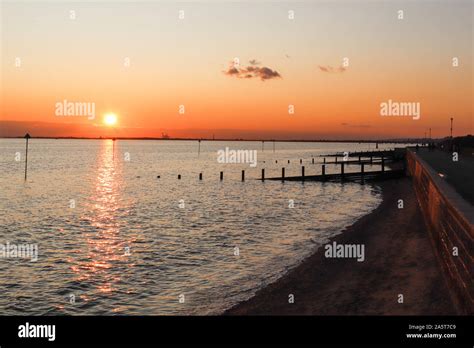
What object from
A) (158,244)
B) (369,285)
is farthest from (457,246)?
(158,244)

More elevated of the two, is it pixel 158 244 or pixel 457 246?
pixel 457 246

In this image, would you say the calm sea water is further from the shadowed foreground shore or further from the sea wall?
the sea wall

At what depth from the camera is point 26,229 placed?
89.1 ft

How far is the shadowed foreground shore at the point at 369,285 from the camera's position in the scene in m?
11.1

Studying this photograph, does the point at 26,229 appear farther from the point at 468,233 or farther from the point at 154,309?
the point at 468,233

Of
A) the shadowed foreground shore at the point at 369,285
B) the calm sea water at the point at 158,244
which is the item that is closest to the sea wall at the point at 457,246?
the shadowed foreground shore at the point at 369,285

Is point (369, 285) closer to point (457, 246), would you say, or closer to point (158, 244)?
point (457, 246)

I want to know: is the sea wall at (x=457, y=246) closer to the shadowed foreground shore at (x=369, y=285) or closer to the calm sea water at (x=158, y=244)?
the shadowed foreground shore at (x=369, y=285)

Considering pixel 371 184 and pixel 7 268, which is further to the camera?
pixel 371 184

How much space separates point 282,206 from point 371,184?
19.8 m

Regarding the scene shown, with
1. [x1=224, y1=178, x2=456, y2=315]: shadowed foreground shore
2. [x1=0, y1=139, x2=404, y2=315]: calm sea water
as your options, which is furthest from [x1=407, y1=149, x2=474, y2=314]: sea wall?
[x1=0, y1=139, x2=404, y2=315]: calm sea water

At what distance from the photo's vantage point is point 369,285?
13.2m
